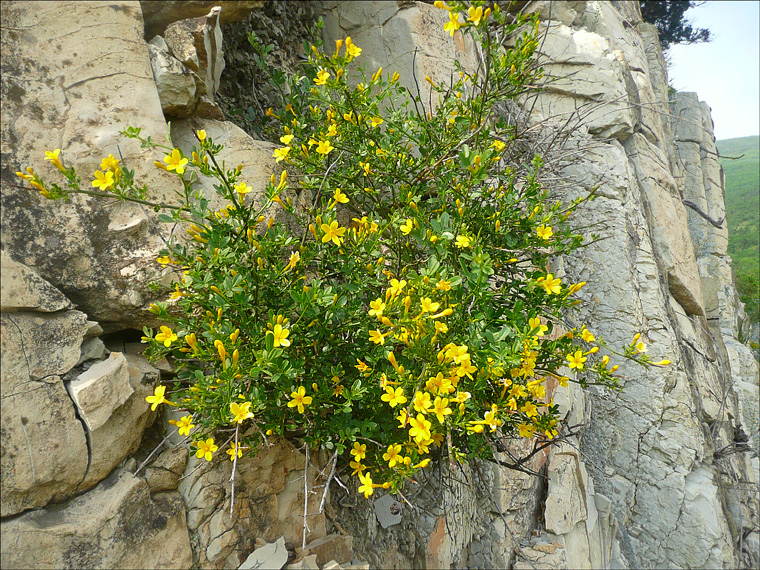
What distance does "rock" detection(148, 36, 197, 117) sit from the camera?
82.6 inches

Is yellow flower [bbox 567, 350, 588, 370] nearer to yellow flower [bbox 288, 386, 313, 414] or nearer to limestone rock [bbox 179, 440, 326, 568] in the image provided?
yellow flower [bbox 288, 386, 313, 414]

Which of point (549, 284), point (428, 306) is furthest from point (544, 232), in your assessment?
point (428, 306)

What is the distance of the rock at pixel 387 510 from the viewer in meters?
2.51

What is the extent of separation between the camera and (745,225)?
706 inches

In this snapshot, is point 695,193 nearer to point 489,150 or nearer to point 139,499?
point 489,150

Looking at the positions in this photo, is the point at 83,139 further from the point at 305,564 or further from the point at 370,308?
the point at 305,564

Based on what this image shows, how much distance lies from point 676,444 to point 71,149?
171 inches

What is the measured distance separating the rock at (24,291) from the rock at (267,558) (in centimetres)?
127

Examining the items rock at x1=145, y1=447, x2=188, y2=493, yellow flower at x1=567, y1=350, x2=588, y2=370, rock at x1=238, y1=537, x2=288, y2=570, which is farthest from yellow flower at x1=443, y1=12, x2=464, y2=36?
rock at x1=238, y1=537, x2=288, y2=570

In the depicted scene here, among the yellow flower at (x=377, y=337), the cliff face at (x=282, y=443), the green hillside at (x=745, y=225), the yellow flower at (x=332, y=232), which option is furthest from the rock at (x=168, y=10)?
the green hillside at (x=745, y=225)

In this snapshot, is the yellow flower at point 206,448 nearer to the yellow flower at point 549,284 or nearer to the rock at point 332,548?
the rock at point 332,548

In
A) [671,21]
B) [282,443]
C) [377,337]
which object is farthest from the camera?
[671,21]

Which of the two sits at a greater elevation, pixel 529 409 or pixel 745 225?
pixel 745 225

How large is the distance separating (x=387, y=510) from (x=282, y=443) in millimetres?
825
